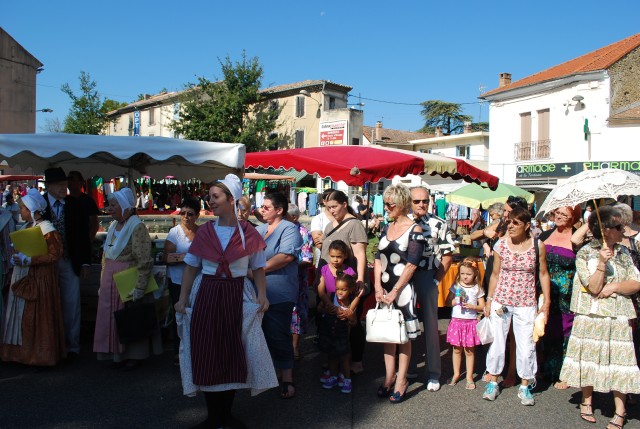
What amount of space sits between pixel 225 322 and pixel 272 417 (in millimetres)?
1035

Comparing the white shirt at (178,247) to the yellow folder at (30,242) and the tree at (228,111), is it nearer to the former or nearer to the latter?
the yellow folder at (30,242)

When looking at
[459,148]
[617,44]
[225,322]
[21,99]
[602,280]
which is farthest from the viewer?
[459,148]

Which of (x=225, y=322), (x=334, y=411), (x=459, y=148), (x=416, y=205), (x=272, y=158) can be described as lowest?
(x=334, y=411)

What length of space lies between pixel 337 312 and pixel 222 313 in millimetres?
1335

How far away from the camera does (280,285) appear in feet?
13.8

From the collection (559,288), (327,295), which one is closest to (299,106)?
(327,295)

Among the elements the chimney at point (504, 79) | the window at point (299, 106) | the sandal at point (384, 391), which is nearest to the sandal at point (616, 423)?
the sandal at point (384, 391)

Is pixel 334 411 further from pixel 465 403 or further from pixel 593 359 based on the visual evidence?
pixel 593 359

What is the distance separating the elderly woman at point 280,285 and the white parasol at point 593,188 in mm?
2096

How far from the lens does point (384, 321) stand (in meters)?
4.20

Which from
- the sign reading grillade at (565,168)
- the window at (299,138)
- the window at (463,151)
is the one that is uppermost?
the window at (299,138)

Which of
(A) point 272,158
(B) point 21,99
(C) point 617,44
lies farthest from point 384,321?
(B) point 21,99

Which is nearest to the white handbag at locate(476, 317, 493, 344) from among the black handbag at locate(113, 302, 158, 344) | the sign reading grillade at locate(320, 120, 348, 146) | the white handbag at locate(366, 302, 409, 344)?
the white handbag at locate(366, 302, 409, 344)

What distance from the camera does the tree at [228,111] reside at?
3409 cm
